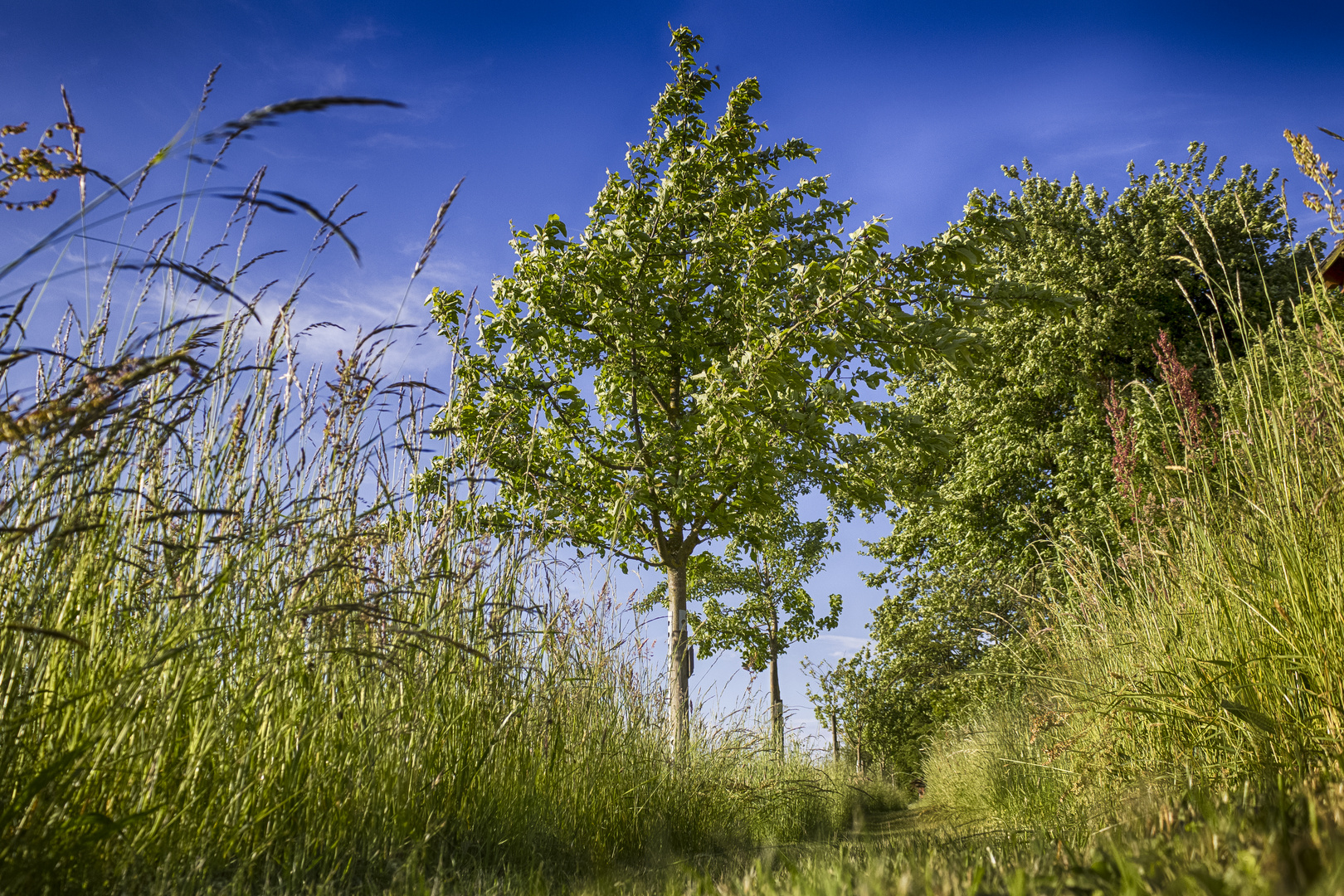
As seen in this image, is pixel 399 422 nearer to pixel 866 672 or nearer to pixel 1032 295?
pixel 1032 295

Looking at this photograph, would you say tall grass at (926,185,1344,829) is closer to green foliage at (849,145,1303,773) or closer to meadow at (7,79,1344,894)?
meadow at (7,79,1344,894)

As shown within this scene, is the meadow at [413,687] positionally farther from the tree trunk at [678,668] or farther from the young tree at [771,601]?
the young tree at [771,601]

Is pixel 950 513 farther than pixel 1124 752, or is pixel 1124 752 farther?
pixel 950 513

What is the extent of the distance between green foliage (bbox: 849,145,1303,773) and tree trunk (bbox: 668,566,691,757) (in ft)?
21.2

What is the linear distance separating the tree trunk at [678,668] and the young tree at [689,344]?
0.09 feet

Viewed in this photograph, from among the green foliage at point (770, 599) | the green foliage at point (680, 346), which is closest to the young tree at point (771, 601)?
the green foliage at point (770, 599)

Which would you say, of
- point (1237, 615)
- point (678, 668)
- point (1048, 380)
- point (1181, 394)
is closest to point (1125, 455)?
point (1181, 394)

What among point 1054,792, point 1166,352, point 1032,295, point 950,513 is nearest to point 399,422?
point 1166,352

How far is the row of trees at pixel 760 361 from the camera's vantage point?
5430 millimetres

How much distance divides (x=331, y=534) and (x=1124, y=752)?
3.34 m

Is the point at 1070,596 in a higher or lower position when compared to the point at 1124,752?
higher

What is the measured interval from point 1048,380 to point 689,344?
9270mm

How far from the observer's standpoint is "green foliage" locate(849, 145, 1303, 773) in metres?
12.7

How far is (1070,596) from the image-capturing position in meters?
4.36
